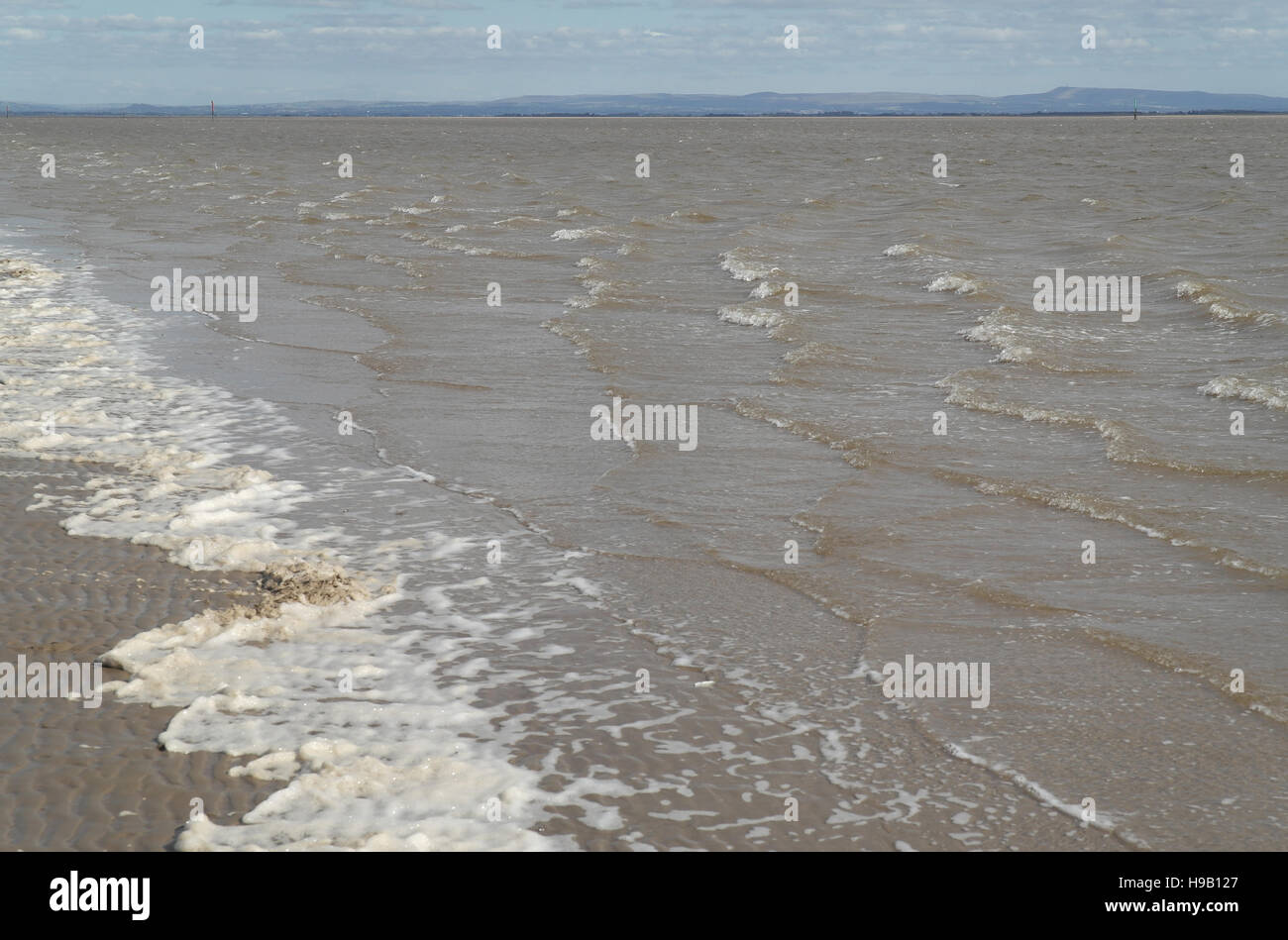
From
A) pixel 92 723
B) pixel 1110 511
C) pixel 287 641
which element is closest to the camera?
pixel 92 723

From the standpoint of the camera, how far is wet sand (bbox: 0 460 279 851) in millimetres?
4332

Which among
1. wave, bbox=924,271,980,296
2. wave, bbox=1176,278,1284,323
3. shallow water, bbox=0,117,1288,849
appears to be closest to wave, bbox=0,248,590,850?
shallow water, bbox=0,117,1288,849

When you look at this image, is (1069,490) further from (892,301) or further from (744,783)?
(892,301)

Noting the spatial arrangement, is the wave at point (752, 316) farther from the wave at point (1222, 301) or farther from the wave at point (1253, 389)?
the wave at point (1222, 301)

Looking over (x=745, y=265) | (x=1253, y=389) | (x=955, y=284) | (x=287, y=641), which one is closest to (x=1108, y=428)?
(x=1253, y=389)

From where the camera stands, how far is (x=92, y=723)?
5.03 m

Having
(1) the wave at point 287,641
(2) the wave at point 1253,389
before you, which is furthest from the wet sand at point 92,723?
(2) the wave at point 1253,389

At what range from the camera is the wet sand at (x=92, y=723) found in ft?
14.2

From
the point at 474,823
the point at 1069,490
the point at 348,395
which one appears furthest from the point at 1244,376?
the point at 474,823

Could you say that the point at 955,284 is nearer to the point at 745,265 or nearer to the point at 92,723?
the point at 745,265

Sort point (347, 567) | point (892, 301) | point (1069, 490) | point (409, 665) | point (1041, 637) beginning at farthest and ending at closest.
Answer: point (892, 301), point (1069, 490), point (347, 567), point (1041, 637), point (409, 665)

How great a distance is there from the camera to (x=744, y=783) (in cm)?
473

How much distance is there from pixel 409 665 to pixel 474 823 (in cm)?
139

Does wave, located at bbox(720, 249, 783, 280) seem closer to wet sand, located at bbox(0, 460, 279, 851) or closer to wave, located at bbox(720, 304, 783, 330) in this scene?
wave, located at bbox(720, 304, 783, 330)
